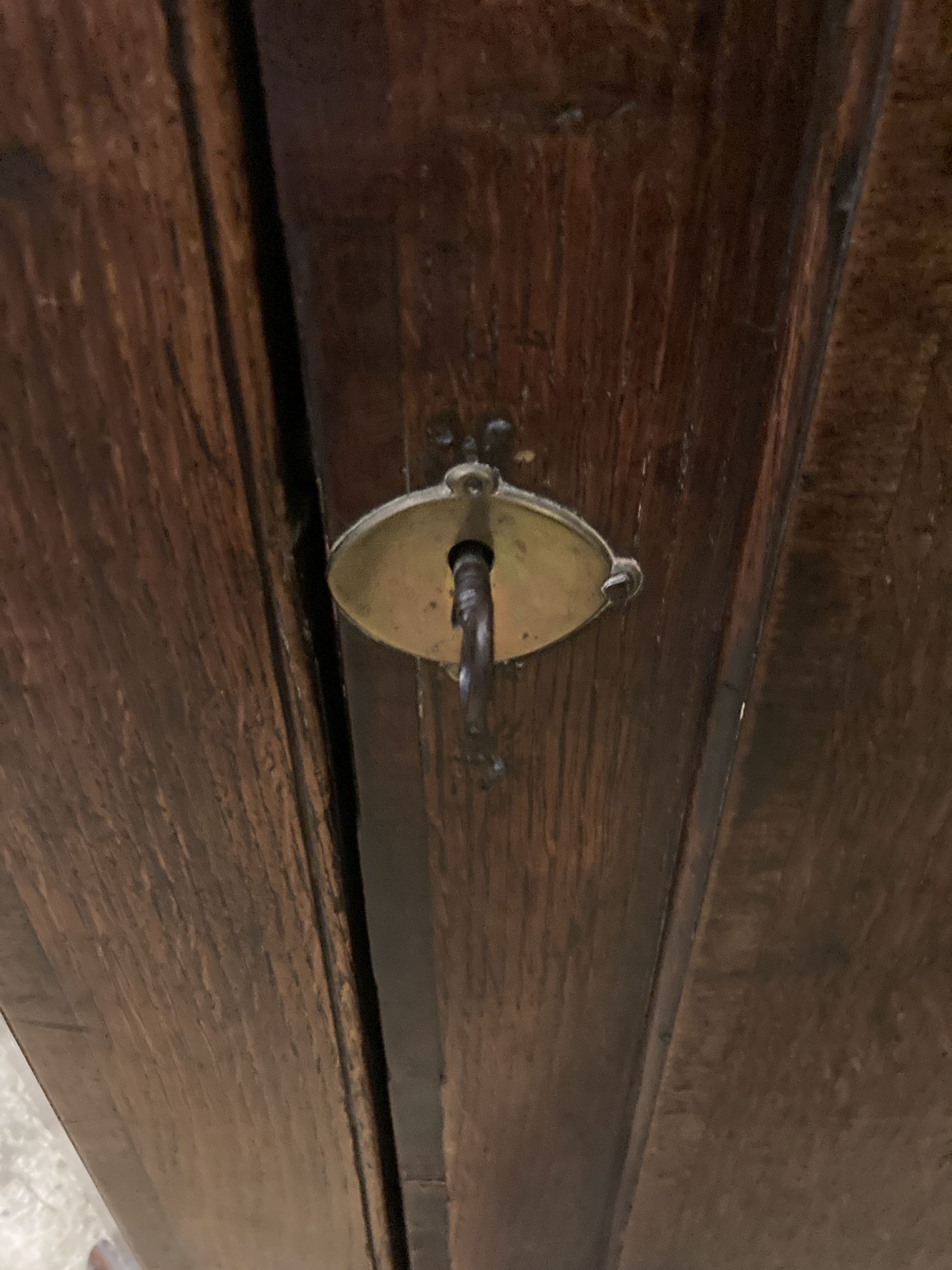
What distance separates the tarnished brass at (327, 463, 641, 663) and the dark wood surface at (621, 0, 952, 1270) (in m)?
0.06

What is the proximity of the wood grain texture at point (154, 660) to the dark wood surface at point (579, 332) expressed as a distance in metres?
0.02

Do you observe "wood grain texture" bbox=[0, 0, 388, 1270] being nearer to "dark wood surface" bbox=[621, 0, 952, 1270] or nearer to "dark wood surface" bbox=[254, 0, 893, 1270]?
"dark wood surface" bbox=[254, 0, 893, 1270]

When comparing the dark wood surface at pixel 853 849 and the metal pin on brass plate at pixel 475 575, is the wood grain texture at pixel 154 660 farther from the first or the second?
the dark wood surface at pixel 853 849

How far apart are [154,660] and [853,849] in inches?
10.6

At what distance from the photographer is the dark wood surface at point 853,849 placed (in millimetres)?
229

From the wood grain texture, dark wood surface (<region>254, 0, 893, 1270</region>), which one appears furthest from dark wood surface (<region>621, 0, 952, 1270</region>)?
the wood grain texture

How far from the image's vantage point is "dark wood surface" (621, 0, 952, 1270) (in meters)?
0.23

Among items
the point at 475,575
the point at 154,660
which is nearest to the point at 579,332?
the point at 475,575

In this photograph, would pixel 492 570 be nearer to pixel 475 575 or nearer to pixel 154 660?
pixel 475 575

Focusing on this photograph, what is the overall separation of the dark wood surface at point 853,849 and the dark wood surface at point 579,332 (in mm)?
11

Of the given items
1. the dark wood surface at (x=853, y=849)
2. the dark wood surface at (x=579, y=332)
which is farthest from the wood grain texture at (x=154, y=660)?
the dark wood surface at (x=853, y=849)

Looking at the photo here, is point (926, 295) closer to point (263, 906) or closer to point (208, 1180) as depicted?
point (263, 906)

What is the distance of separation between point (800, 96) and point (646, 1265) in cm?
65

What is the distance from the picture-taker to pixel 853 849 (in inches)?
13.9
